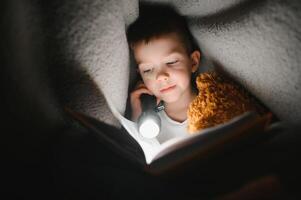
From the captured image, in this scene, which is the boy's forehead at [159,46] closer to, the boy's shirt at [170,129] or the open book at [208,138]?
the boy's shirt at [170,129]

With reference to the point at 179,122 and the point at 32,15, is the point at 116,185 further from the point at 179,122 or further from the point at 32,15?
the point at 179,122

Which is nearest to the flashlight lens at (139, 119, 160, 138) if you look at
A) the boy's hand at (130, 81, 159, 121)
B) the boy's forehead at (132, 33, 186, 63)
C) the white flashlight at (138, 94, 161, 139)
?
the white flashlight at (138, 94, 161, 139)

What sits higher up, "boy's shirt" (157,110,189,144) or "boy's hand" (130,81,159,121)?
"boy's hand" (130,81,159,121)

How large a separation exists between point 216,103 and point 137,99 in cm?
37

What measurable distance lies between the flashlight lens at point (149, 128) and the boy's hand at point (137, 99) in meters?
0.14

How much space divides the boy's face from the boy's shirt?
0.37 ft

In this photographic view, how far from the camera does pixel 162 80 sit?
1.22m

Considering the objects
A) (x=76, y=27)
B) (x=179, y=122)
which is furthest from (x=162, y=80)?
(x=76, y=27)

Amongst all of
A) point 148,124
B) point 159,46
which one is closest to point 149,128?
point 148,124

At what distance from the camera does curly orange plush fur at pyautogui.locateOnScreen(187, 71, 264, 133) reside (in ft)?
3.71

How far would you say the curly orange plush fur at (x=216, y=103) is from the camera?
3.71ft

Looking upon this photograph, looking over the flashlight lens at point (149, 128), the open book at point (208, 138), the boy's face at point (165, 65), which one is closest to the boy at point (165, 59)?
the boy's face at point (165, 65)

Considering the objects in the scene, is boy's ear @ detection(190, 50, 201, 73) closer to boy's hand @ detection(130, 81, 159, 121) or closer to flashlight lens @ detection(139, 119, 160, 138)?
boy's hand @ detection(130, 81, 159, 121)

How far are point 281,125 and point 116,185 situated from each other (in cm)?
47
